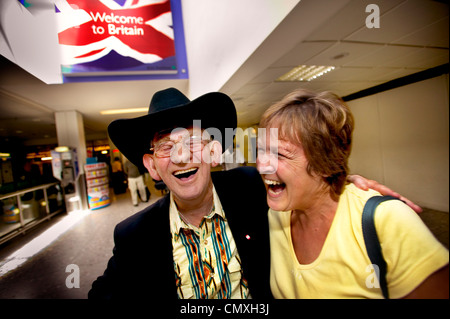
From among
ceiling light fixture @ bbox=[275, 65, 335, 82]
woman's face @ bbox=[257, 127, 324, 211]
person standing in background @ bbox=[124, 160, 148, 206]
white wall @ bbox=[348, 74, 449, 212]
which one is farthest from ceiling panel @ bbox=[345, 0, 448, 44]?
person standing in background @ bbox=[124, 160, 148, 206]

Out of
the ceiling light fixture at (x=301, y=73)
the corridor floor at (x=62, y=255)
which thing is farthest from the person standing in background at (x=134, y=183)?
the ceiling light fixture at (x=301, y=73)

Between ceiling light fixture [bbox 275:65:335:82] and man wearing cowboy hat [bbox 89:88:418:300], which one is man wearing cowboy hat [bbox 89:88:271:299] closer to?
man wearing cowboy hat [bbox 89:88:418:300]

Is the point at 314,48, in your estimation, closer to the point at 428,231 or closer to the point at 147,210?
the point at 428,231

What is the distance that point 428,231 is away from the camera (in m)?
0.49

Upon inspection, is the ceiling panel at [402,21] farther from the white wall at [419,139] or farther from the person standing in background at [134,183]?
the person standing in background at [134,183]

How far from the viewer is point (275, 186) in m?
0.81

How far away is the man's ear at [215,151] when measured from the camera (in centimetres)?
93

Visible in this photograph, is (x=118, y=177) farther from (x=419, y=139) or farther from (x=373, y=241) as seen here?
(x=419, y=139)

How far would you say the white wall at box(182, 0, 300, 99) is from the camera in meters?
0.85

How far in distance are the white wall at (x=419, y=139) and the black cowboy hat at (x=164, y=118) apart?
2.13 meters

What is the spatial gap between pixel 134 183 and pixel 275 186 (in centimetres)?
81

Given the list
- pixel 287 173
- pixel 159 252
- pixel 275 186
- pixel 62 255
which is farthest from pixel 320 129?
pixel 62 255
